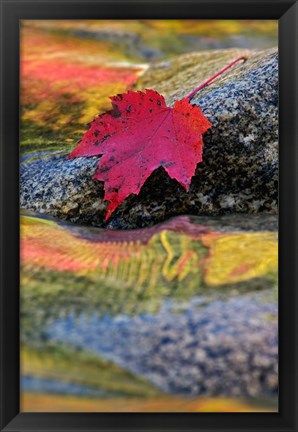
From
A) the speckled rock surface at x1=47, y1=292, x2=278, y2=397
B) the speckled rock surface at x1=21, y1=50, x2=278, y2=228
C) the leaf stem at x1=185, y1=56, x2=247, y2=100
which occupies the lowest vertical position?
the speckled rock surface at x1=47, y1=292, x2=278, y2=397

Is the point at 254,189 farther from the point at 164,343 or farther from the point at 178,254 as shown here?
the point at 164,343

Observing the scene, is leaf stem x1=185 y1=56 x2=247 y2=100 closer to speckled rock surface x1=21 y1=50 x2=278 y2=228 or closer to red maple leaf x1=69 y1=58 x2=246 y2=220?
speckled rock surface x1=21 y1=50 x2=278 y2=228

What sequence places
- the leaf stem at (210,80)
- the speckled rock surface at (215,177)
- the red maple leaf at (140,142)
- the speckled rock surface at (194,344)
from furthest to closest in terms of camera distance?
the leaf stem at (210,80), the speckled rock surface at (215,177), the red maple leaf at (140,142), the speckled rock surface at (194,344)

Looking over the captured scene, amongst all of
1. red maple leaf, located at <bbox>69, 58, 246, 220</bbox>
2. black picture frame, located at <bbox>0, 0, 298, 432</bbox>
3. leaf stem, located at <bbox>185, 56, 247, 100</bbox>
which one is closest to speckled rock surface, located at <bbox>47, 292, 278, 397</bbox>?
black picture frame, located at <bbox>0, 0, 298, 432</bbox>

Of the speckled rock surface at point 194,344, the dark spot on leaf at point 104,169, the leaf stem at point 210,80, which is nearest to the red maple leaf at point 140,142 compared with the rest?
the dark spot on leaf at point 104,169

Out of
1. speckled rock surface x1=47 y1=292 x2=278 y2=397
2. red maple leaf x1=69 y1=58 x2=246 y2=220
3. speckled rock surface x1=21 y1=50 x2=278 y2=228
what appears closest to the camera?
speckled rock surface x1=47 y1=292 x2=278 y2=397
